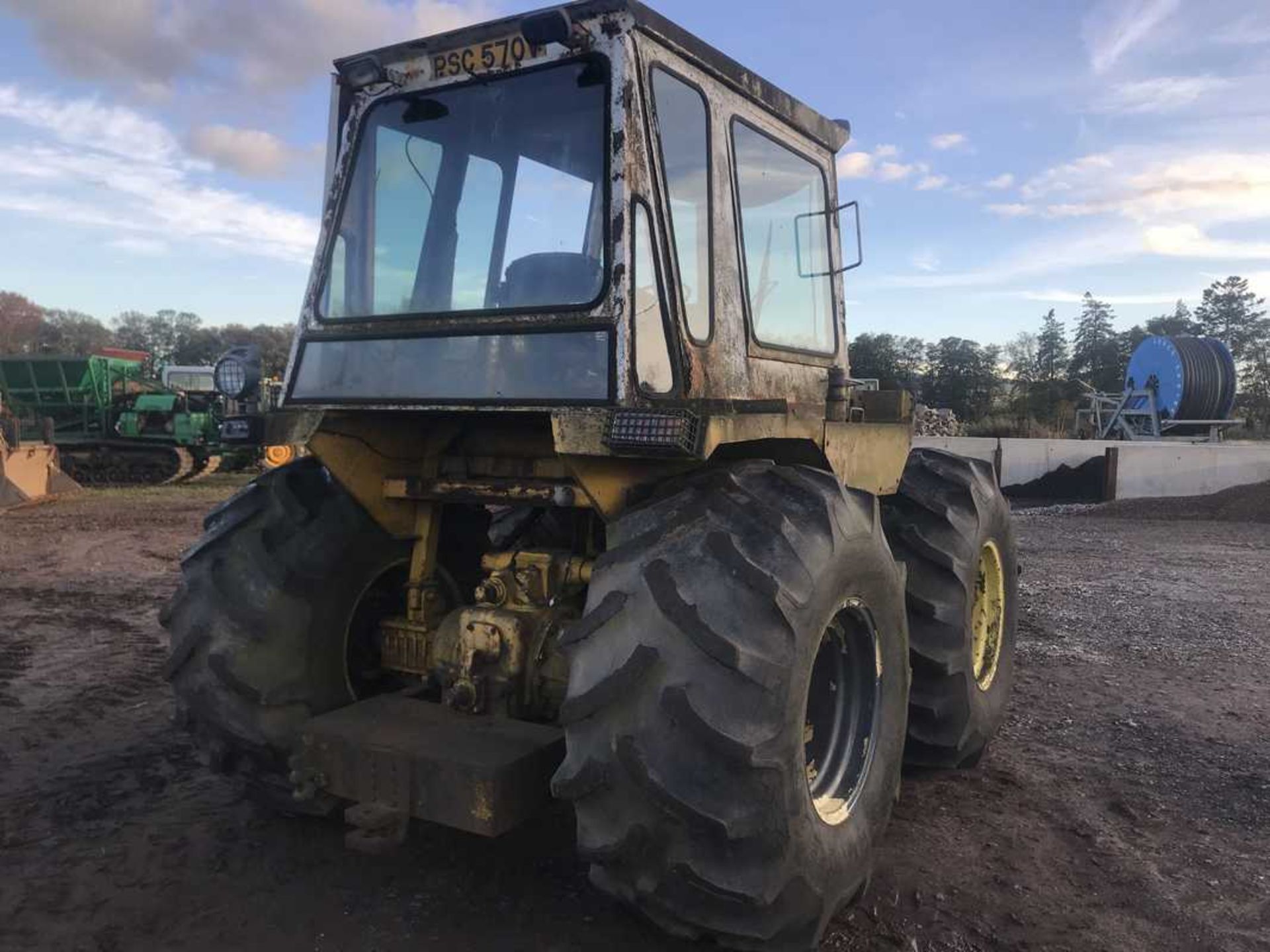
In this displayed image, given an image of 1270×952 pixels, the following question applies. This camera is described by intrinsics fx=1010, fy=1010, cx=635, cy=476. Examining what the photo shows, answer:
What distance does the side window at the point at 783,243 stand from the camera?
11.8 feet

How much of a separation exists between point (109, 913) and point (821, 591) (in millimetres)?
2409

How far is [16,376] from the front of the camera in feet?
64.8

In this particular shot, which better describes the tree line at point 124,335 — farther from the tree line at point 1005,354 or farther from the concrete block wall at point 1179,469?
the concrete block wall at point 1179,469

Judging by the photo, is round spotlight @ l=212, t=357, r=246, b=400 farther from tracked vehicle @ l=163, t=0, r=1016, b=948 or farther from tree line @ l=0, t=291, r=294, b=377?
tree line @ l=0, t=291, r=294, b=377

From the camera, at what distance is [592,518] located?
12.2ft

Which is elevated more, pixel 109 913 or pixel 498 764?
pixel 498 764

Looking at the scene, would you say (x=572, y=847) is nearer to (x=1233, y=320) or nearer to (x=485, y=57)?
(x=485, y=57)

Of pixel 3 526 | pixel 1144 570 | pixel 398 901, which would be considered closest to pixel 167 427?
pixel 3 526

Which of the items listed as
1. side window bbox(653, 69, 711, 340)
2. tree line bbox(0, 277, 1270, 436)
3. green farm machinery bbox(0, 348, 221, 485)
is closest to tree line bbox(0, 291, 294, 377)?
tree line bbox(0, 277, 1270, 436)

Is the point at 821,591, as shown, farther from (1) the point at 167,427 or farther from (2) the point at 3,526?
(1) the point at 167,427

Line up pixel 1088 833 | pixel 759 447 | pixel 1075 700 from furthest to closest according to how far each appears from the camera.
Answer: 1. pixel 1075 700
2. pixel 1088 833
3. pixel 759 447

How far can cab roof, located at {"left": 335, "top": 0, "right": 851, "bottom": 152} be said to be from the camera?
2.92 m

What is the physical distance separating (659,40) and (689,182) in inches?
16.7

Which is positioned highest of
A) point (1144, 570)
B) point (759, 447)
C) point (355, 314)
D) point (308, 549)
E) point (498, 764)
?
point (355, 314)
